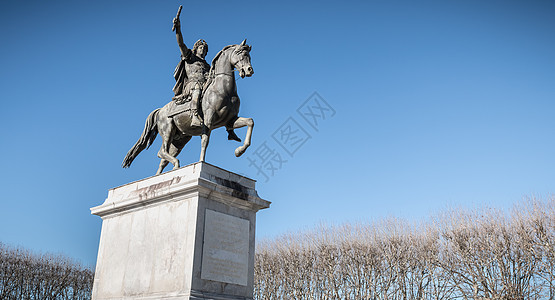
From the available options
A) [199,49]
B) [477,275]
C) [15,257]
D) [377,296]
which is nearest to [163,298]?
[199,49]

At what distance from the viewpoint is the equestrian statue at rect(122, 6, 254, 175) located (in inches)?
384

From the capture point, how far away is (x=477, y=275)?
71.0 feet

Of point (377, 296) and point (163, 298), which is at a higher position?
point (377, 296)

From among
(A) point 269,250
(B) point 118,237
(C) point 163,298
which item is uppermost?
(A) point 269,250

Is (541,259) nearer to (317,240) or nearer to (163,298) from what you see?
(317,240)

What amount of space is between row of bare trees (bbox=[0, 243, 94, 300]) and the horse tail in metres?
21.5

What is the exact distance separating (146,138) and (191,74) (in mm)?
2019

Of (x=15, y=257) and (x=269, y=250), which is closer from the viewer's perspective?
(x=15, y=257)

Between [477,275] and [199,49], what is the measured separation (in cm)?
1727

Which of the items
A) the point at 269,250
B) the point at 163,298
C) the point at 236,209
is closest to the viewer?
the point at 163,298

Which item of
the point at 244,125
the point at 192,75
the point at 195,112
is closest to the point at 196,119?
the point at 195,112

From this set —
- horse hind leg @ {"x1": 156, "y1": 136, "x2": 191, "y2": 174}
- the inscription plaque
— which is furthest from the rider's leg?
the inscription plaque

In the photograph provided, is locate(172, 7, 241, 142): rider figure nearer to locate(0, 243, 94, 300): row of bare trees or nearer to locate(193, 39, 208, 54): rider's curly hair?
locate(193, 39, 208, 54): rider's curly hair

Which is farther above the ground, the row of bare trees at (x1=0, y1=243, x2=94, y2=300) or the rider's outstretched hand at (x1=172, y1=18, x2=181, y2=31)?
the rider's outstretched hand at (x1=172, y1=18, x2=181, y2=31)
